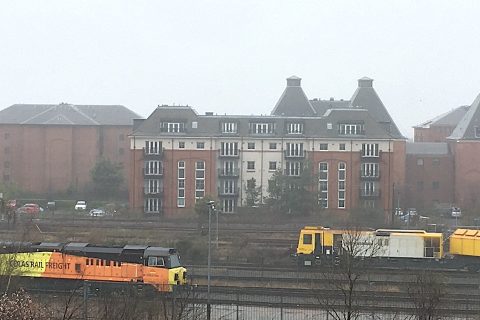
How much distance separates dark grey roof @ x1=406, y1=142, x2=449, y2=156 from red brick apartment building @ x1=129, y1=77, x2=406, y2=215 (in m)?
10.3

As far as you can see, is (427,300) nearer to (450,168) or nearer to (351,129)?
(351,129)

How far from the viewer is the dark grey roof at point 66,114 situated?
66938mm

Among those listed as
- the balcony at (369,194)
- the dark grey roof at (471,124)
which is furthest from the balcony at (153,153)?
the dark grey roof at (471,124)

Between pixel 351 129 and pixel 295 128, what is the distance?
13.0 feet

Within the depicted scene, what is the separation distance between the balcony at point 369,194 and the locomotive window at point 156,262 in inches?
1146

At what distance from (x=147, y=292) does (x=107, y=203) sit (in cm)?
3706

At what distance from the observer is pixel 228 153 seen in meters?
55.3

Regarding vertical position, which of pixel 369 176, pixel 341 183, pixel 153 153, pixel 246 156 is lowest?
pixel 341 183

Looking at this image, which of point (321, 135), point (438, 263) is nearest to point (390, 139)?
point (321, 135)

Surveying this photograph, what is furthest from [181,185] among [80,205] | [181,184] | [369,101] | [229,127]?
[369,101]

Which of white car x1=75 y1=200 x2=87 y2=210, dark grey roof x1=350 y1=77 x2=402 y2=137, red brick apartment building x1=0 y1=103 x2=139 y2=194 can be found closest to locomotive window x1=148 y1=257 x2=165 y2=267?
white car x1=75 y1=200 x2=87 y2=210

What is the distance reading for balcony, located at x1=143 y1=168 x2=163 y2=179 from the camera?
54.6m

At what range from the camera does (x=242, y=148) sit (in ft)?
182

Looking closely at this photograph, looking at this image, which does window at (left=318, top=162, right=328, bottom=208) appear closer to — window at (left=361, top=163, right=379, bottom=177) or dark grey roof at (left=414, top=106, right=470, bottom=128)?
window at (left=361, top=163, right=379, bottom=177)
